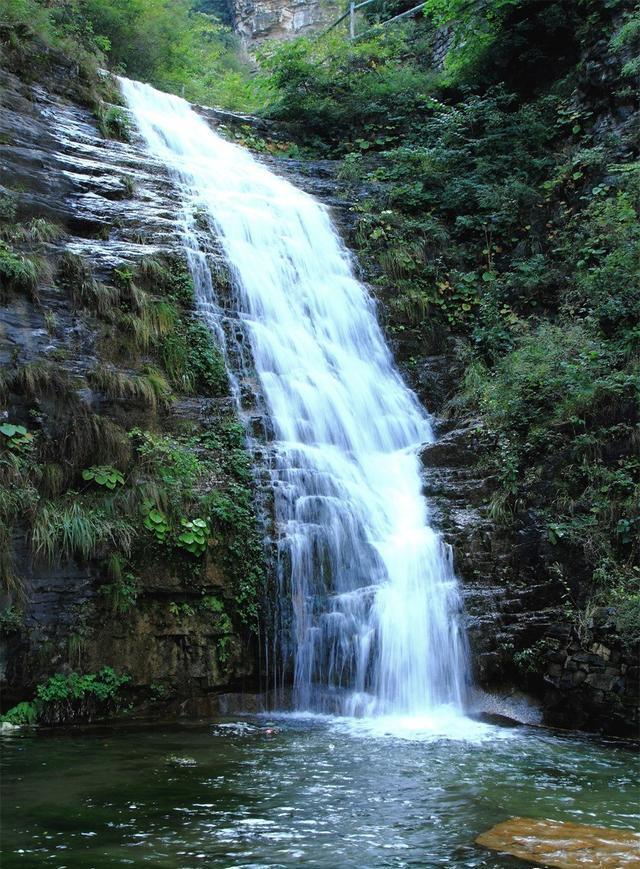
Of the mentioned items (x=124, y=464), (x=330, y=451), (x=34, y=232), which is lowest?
(x=124, y=464)

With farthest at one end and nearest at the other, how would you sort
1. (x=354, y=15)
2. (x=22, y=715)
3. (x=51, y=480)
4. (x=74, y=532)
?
(x=354, y=15) < (x=51, y=480) < (x=74, y=532) < (x=22, y=715)

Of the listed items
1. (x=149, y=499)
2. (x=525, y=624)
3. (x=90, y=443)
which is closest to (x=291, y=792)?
(x=149, y=499)

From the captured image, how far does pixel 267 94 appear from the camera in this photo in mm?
22344

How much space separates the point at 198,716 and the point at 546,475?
5.14 metres

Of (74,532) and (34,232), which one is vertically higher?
(34,232)

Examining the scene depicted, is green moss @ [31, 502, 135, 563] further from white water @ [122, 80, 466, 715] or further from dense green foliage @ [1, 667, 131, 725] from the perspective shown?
white water @ [122, 80, 466, 715]

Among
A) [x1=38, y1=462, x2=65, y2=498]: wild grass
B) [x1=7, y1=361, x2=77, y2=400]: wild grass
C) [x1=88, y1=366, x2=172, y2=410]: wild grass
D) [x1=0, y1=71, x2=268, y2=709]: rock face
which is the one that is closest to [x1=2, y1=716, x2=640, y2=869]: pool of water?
[x1=0, y1=71, x2=268, y2=709]: rock face

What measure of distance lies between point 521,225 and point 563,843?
1323 centimetres

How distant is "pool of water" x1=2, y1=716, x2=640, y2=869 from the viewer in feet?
12.7

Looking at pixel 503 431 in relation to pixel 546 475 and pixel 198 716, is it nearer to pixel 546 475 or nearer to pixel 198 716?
pixel 546 475

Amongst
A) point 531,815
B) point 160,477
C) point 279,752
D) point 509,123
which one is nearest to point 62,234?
point 160,477

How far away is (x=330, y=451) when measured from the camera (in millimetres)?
10305

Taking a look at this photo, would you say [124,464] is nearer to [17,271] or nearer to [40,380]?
[40,380]

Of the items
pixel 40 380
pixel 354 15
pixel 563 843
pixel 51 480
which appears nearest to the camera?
pixel 563 843
